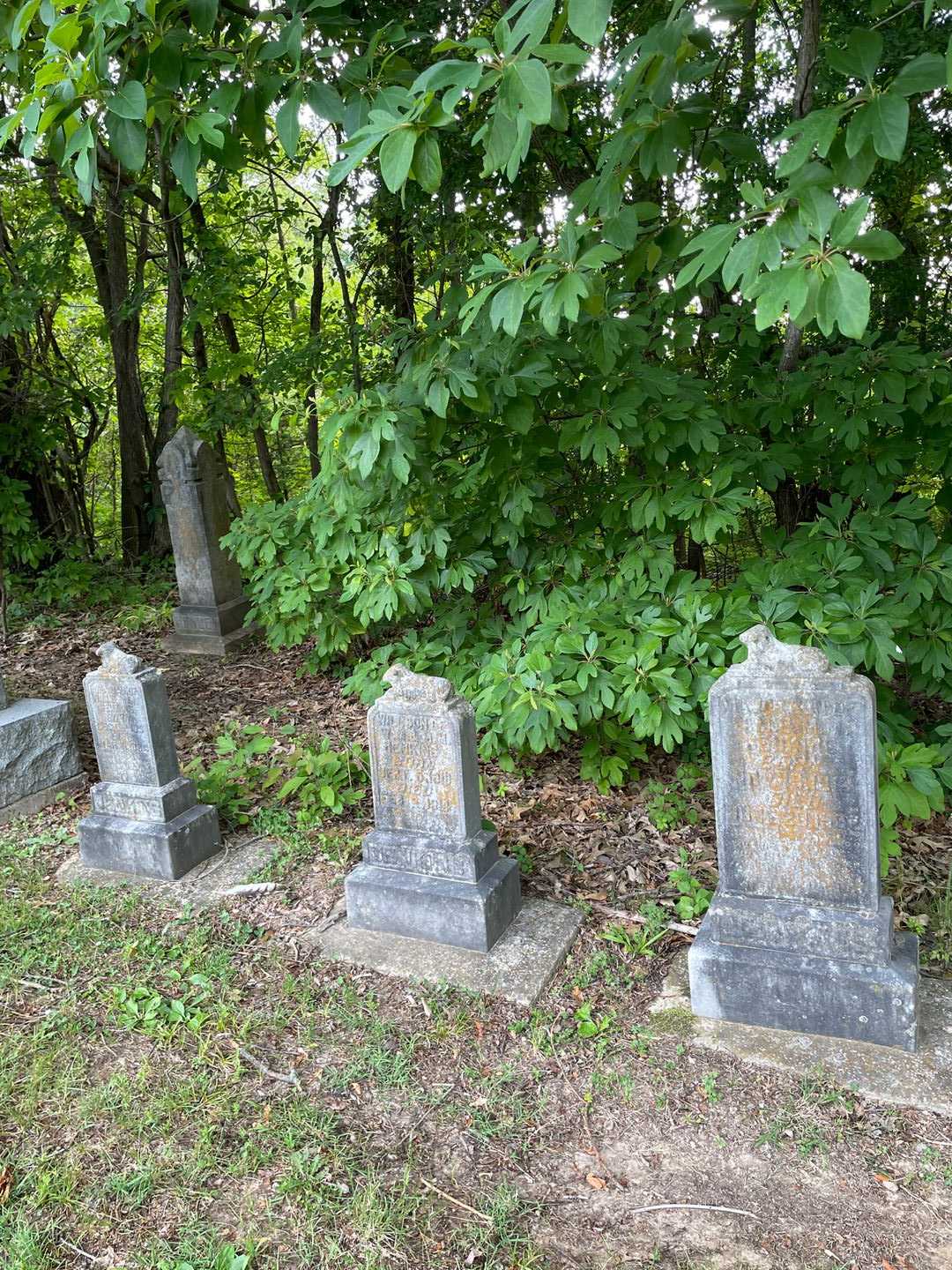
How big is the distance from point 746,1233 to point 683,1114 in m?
0.41

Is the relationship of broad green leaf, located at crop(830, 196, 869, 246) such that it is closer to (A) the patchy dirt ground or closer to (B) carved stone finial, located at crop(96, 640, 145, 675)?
(A) the patchy dirt ground

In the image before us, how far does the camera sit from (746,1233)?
2189 millimetres

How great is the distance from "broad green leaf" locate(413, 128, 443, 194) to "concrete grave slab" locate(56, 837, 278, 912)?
2991mm

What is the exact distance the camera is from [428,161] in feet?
7.47

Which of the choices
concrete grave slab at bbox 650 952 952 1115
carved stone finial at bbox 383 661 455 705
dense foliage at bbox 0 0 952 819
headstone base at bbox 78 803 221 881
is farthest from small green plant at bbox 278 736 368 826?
concrete grave slab at bbox 650 952 952 1115

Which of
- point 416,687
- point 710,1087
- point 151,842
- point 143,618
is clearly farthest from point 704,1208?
point 143,618

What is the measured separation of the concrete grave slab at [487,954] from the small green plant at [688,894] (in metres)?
0.42

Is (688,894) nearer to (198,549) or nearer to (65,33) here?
(65,33)

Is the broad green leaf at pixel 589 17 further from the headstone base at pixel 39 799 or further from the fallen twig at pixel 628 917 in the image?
the headstone base at pixel 39 799

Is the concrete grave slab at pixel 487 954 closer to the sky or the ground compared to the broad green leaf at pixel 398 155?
closer to the ground

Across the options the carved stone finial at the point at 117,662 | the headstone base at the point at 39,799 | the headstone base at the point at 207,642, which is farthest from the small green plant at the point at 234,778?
the headstone base at the point at 207,642

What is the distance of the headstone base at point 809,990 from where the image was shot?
271 cm

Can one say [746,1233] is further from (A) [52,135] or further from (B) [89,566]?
(B) [89,566]

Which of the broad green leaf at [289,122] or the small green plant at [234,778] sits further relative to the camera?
the small green plant at [234,778]
